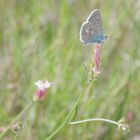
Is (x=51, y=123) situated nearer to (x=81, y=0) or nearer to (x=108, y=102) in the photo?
(x=108, y=102)

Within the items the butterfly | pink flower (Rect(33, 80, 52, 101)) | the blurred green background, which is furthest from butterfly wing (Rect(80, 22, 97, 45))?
the blurred green background

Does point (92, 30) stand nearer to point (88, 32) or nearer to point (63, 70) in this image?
point (88, 32)

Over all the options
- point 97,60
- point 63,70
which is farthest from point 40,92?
point 63,70

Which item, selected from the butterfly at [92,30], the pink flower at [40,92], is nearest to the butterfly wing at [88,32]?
the butterfly at [92,30]

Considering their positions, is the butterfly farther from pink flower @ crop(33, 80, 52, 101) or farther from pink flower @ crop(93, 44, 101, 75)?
pink flower @ crop(33, 80, 52, 101)

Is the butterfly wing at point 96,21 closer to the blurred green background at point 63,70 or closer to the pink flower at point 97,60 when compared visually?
the pink flower at point 97,60

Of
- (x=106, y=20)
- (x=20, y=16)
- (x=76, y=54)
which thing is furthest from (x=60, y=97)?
(x=20, y=16)

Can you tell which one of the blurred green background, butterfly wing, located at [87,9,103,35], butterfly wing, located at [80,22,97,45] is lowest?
butterfly wing, located at [80,22,97,45]
